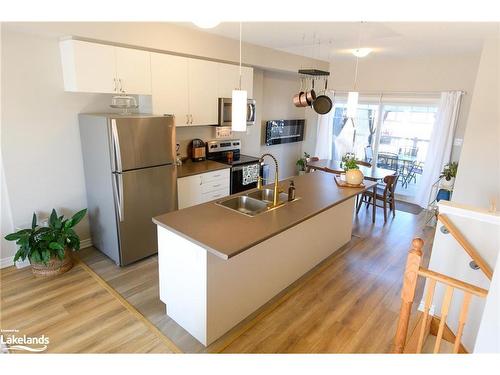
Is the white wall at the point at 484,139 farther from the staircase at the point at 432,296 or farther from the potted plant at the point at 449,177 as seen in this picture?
the staircase at the point at 432,296

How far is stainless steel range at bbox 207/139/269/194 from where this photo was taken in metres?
4.61

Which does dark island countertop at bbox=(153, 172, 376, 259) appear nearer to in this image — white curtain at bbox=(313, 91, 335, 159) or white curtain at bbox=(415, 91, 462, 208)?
white curtain at bbox=(415, 91, 462, 208)

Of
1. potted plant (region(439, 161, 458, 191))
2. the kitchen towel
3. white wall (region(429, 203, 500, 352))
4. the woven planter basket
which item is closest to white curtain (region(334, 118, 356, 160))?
potted plant (region(439, 161, 458, 191))

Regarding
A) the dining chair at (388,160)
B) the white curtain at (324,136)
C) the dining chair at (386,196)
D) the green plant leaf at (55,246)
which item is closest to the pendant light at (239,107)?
the green plant leaf at (55,246)

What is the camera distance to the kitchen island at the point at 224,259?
2193mm

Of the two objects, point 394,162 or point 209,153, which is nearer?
point 209,153

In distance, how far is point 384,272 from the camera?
11.5 feet

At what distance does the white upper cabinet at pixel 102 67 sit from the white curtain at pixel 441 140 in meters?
4.77
